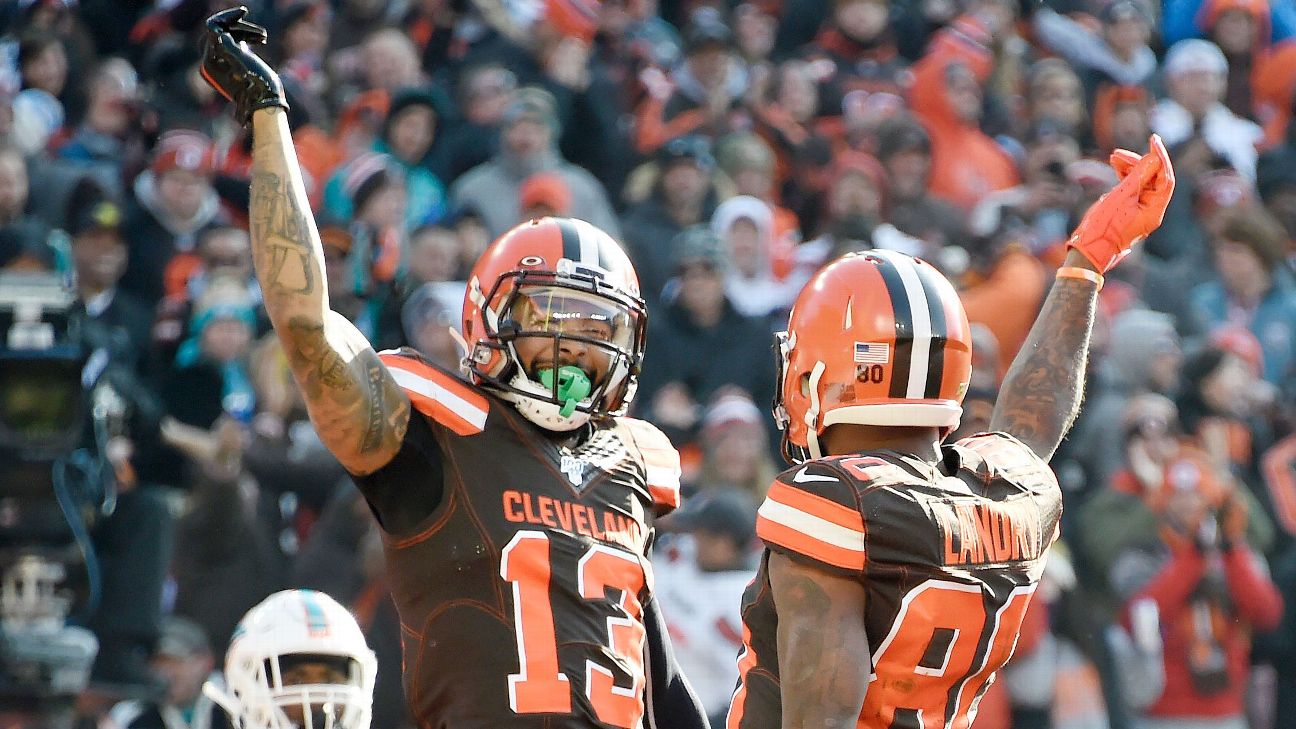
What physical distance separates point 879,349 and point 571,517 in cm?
77

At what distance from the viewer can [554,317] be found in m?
3.74

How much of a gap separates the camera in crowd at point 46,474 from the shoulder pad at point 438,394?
359 centimetres

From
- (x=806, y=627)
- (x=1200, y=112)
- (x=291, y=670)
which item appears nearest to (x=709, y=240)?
(x=1200, y=112)

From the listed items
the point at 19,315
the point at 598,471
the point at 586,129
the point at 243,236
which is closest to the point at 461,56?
the point at 586,129

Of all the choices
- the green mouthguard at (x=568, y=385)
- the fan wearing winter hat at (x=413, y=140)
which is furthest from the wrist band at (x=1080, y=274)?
the fan wearing winter hat at (x=413, y=140)

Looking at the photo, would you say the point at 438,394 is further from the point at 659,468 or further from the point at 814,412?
the point at 814,412

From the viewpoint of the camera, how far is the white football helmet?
384 cm

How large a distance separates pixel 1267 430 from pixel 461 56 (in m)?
4.24

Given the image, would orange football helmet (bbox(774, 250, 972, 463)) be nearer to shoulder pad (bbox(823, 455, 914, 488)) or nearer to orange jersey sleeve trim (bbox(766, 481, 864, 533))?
shoulder pad (bbox(823, 455, 914, 488))

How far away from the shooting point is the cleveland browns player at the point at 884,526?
9.91ft

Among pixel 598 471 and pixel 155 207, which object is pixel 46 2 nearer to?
pixel 155 207

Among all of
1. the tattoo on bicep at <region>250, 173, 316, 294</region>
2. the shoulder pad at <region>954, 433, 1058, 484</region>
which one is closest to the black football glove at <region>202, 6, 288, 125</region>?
the tattoo on bicep at <region>250, 173, 316, 294</region>

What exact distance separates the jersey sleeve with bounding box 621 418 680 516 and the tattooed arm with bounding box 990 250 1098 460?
2.11ft

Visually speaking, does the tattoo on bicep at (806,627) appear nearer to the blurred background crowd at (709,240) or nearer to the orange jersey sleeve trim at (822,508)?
the orange jersey sleeve trim at (822,508)
